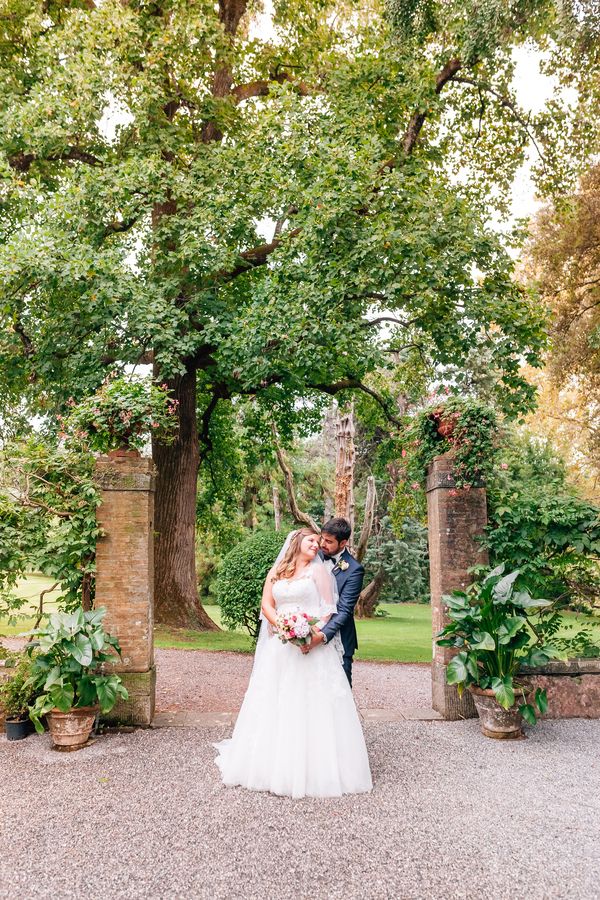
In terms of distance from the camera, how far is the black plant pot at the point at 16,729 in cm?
617

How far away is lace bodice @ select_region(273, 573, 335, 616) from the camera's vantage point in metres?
5.31

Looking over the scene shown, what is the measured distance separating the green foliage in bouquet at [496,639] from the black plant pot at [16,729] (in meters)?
4.10

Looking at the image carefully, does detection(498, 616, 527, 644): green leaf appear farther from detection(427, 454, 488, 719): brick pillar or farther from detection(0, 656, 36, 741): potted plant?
detection(0, 656, 36, 741): potted plant

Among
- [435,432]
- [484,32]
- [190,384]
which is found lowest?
[435,432]

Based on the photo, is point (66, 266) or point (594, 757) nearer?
point (594, 757)

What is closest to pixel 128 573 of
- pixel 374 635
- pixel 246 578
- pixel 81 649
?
pixel 81 649

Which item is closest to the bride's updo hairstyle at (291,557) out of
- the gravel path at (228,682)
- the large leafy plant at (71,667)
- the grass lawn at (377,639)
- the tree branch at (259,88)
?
the large leafy plant at (71,667)

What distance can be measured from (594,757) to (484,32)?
10.8m

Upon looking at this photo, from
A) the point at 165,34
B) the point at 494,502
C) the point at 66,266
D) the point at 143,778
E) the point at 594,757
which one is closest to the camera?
the point at 143,778

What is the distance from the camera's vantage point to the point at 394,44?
11.7 metres

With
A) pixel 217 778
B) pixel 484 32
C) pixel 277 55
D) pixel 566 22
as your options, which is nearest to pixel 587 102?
pixel 566 22

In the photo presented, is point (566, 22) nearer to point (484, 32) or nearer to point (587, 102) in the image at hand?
point (484, 32)

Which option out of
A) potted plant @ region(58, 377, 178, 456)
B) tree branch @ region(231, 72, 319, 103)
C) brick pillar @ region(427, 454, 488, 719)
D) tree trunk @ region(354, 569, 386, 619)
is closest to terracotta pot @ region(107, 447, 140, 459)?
potted plant @ region(58, 377, 178, 456)

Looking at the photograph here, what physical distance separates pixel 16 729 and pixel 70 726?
746mm
